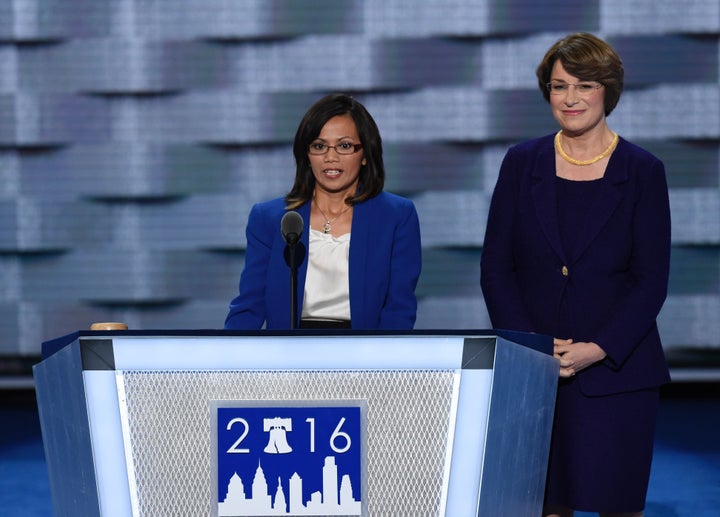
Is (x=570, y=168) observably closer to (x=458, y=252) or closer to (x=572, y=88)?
(x=572, y=88)

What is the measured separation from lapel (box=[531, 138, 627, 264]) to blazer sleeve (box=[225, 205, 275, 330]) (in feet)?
1.63

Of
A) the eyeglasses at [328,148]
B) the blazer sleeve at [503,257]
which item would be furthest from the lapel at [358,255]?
the blazer sleeve at [503,257]

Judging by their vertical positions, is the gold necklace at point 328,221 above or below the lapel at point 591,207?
below

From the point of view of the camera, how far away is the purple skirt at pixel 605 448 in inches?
79.4

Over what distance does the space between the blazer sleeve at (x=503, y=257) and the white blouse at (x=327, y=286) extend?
0.83ft

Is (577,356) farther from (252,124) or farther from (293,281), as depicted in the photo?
(252,124)

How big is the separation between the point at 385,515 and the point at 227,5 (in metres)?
3.42

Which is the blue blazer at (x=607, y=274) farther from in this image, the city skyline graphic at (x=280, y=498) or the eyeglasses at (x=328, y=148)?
the city skyline graphic at (x=280, y=498)

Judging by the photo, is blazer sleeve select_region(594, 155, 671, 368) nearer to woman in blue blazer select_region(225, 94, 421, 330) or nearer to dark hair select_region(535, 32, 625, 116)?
dark hair select_region(535, 32, 625, 116)

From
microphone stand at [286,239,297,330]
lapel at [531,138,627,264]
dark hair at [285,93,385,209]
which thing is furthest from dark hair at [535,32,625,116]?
microphone stand at [286,239,297,330]

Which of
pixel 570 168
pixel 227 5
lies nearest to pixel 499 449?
pixel 570 168

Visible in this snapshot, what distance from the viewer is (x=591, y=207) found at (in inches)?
79.2

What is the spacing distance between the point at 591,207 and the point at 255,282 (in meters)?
0.63

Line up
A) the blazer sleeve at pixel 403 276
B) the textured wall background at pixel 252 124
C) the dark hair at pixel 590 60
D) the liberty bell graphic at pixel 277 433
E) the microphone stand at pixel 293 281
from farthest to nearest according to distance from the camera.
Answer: the textured wall background at pixel 252 124 < the blazer sleeve at pixel 403 276 < the dark hair at pixel 590 60 < the microphone stand at pixel 293 281 < the liberty bell graphic at pixel 277 433
